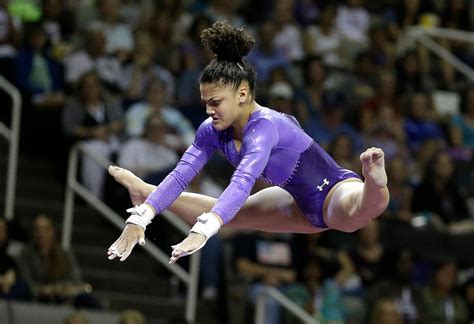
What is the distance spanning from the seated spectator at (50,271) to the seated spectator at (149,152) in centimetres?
111

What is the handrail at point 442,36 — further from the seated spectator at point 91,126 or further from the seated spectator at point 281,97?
the seated spectator at point 91,126

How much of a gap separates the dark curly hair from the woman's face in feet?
0.10

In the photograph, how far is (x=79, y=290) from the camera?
8.38 m

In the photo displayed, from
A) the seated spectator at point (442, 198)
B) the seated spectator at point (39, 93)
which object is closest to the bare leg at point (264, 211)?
the seated spectator at point (39, 93)

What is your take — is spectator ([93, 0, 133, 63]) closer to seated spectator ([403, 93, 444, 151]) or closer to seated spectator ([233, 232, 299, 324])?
seated spectator ([233, 232, 299, 324])

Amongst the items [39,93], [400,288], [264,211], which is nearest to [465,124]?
[400,288]

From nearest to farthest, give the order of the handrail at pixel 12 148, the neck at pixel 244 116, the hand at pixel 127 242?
the hand at pixel 127 242 → the neck at pixel 244 116 → the handrail at pixel 12 148

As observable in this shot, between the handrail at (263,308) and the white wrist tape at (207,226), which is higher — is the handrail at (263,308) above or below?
above

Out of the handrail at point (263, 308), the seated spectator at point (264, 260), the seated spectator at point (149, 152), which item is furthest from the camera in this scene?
the seated spectator at point (149, 152)

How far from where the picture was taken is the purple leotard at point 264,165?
5281 millimetres

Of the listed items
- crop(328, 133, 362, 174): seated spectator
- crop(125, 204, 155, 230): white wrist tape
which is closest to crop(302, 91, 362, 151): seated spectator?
crop(328, 133, 362, 174): seated spectator

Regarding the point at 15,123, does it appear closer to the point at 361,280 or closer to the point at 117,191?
the point at 117,191

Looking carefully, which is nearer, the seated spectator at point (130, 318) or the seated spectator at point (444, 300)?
the seated spectator at point (130, 318)

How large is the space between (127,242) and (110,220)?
450 cm
